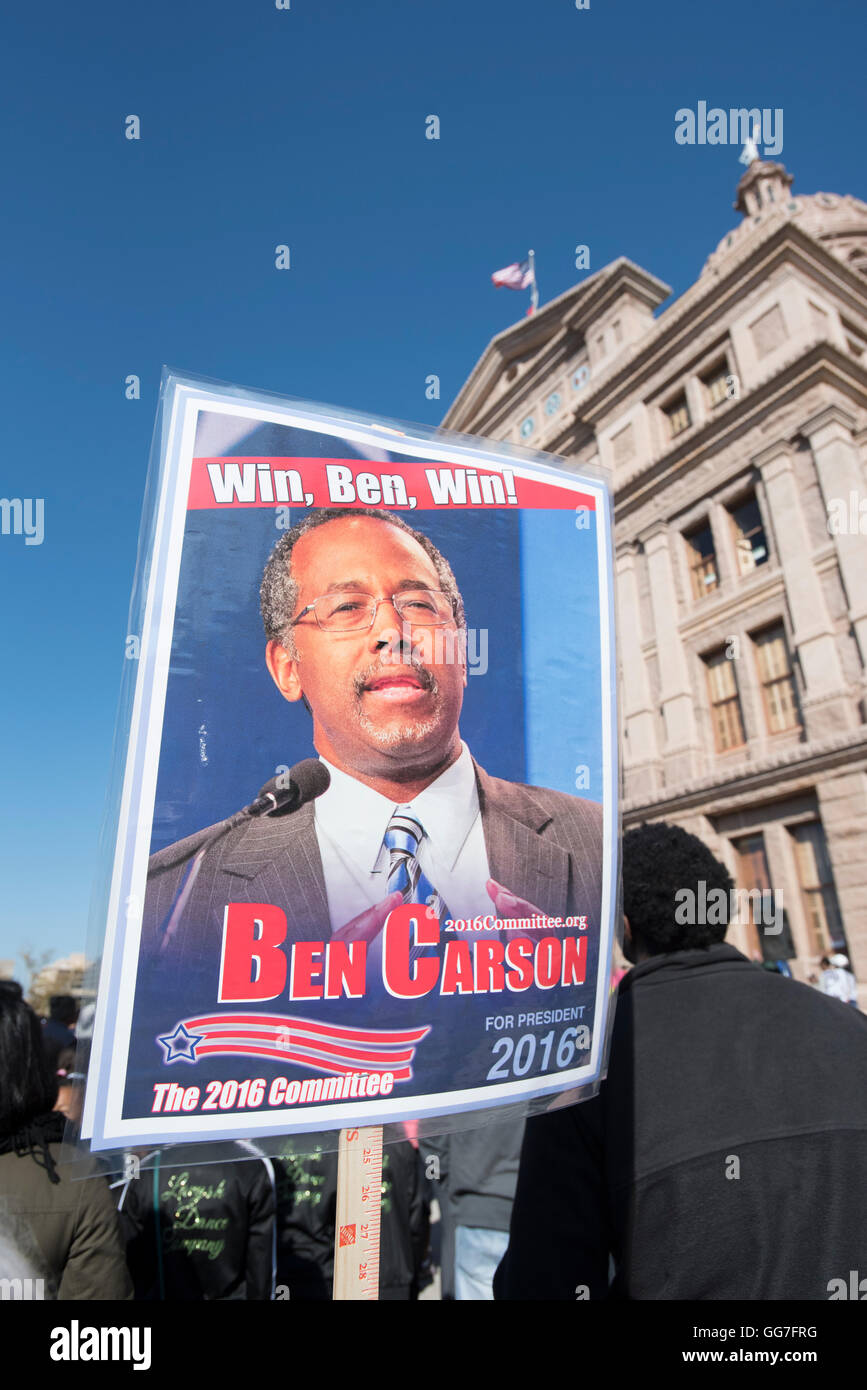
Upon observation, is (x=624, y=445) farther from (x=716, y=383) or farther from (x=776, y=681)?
(x=776, y=681)

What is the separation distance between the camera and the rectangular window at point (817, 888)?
12938mm

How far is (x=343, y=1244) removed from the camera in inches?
60.9

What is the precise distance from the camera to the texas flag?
77.7 feet

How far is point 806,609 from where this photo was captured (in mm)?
14102

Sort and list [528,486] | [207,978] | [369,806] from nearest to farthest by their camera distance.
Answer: [207,978]
[369,806]
[528,486]

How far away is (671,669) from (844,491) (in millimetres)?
4962

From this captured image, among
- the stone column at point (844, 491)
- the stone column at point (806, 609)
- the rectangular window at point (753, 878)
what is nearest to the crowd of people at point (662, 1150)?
the stone column at point (806, 609)

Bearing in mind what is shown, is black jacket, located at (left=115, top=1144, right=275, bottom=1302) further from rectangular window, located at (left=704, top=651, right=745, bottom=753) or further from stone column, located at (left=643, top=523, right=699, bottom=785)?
rectangular window, located at (left=704, top=651, right=745, bottom=753)

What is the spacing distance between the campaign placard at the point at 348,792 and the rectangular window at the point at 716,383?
699 inches

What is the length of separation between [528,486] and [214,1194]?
119 inches

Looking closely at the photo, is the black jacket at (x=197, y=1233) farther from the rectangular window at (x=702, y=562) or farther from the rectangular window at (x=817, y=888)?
the rectangular window at (x=702, y=562)

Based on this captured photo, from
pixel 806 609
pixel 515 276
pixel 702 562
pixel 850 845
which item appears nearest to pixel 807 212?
pixel 515 276
